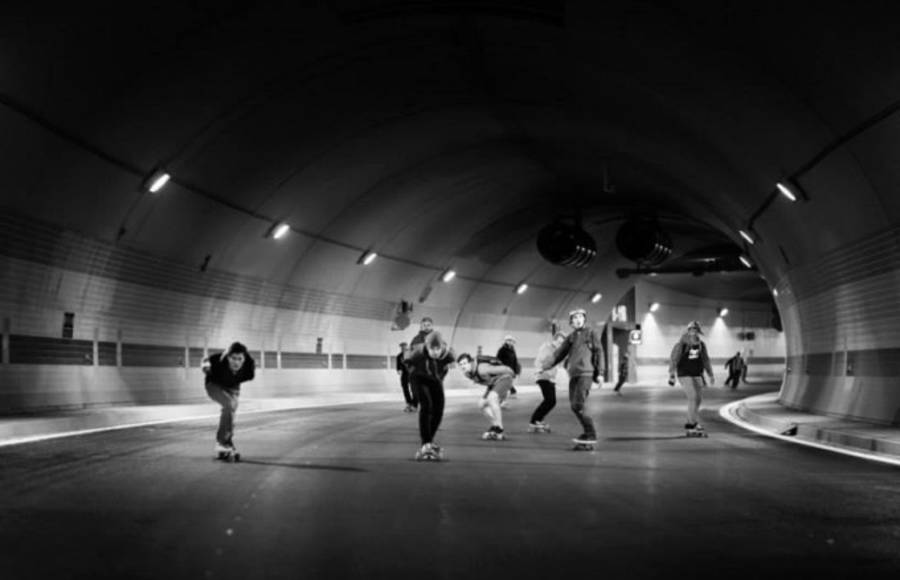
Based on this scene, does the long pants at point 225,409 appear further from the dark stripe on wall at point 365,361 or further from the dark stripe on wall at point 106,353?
the dark stripe on wall at point 365,361

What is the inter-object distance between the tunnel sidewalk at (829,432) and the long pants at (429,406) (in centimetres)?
507

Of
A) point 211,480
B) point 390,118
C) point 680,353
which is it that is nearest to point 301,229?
point 390,118

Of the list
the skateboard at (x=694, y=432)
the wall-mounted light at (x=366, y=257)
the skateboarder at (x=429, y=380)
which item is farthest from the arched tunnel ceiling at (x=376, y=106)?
the skateboarder at (x=429, y=380)

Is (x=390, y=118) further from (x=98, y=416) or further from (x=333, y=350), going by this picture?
(x=333, y=350)

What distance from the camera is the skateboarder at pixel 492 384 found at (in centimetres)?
1788

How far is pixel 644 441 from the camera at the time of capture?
17766 mm

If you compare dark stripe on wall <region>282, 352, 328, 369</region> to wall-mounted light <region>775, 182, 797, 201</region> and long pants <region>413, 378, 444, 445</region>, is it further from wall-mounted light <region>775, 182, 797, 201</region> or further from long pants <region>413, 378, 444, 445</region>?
long pants <region>413, 378, 444, 445</region>

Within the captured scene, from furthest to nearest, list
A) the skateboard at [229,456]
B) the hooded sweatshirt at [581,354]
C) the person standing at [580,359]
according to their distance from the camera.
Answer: the hooded sweatshirt at [581,354] < the person standing at [580,359] < the skateboard at [229,456]

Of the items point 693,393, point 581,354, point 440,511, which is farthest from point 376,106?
point 440,511

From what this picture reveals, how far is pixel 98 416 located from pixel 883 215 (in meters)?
12.3

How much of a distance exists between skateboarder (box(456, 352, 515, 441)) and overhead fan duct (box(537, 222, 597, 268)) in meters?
16.6

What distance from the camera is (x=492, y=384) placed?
59.9ft

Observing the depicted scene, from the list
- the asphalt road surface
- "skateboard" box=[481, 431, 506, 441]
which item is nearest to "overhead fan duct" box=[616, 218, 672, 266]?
"skateboard" box=[481, 431, 506, 441]

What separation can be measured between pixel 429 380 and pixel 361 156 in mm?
11286
